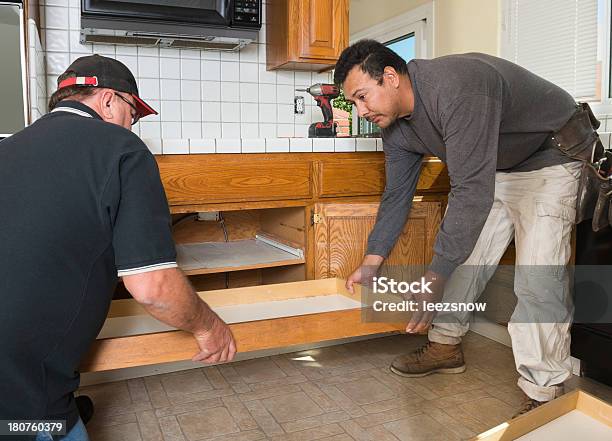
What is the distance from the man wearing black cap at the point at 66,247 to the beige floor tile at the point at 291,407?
912mm

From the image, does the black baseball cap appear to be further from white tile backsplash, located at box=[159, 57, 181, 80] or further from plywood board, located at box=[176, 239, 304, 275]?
white tile backsplash, located at box=[159, 57, 181, 80]

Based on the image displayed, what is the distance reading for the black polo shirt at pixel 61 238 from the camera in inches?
37.0

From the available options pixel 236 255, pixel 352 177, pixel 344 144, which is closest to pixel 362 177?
pixel 352 177

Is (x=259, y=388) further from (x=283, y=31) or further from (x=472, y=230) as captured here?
(x=283, y=31)

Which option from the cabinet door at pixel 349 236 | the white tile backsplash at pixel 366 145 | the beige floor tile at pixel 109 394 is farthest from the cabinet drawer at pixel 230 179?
the beige floor tile at pixel 109 394

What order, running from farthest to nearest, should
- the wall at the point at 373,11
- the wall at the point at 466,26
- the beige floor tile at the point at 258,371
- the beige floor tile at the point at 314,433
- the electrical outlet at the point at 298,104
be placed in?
the wall at the point at 373,11
the wall at the point at 466,26
the electrical outlet at the point at 298,104
the beige floor tile at the point at 258,371
the beige floor tile at the point at 314,433

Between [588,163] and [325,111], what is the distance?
4.36 feet

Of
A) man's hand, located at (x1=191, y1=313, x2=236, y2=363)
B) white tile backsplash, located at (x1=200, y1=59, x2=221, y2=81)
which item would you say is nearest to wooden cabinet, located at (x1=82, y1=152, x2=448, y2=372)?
man's hand, located at (x1=191, y1=313, x2=236, y2=363)

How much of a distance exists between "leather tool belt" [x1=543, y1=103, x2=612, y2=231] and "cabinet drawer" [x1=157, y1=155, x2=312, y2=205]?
101 centimetres

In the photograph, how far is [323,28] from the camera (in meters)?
2.88

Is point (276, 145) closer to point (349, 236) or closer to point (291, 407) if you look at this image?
point (349, 236)

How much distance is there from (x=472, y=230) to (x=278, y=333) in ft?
2.03

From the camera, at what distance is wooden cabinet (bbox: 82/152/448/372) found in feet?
7.05

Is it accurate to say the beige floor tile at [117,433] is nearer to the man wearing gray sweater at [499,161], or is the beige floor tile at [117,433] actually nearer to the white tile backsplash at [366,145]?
the man wearing gray sweater at [499,161]
